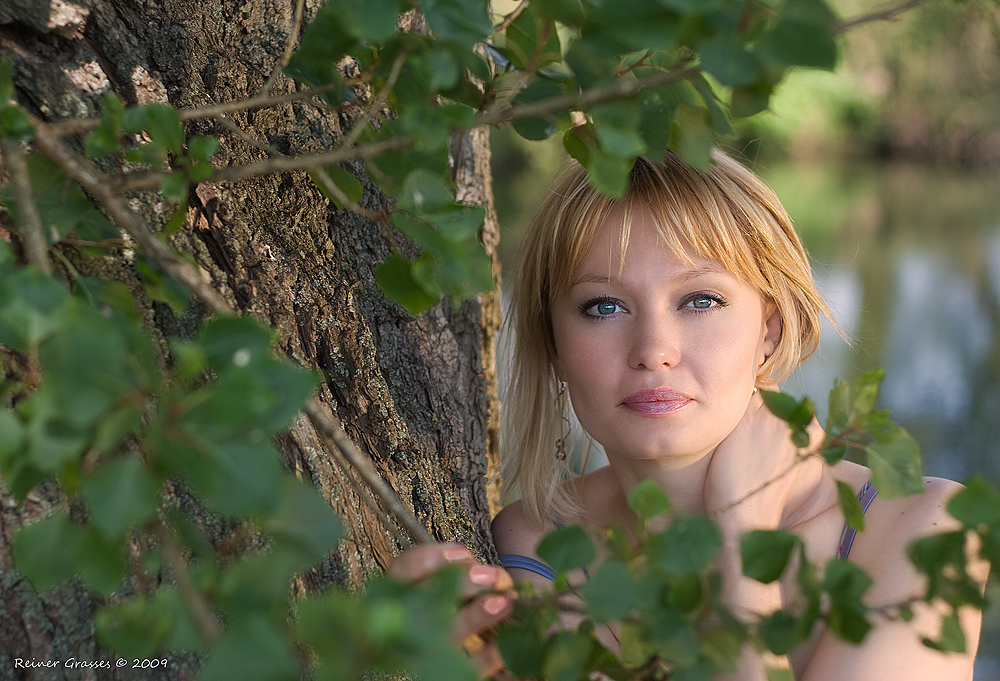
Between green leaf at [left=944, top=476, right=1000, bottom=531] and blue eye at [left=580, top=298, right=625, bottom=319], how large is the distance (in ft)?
2.95

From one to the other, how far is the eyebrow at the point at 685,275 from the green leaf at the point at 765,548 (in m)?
Answer: 0.85

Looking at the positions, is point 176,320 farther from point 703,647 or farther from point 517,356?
point 517,356

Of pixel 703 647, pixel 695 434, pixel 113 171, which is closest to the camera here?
pixel 703 647

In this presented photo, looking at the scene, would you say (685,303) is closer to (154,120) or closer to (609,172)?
(609,172)

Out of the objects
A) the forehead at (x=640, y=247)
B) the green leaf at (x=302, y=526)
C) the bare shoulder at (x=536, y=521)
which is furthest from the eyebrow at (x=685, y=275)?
the green leaf at (x=302, y=526)

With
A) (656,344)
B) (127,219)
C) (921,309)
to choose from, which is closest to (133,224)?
(127,219)

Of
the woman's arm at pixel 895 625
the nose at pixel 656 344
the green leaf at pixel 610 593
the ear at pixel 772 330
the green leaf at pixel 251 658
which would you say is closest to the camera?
the green leaf at pixel 251 658

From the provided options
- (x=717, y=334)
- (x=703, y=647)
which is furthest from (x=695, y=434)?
(x=703, y=647)

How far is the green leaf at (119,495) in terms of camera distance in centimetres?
46

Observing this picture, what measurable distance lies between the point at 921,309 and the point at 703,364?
21.2 feet

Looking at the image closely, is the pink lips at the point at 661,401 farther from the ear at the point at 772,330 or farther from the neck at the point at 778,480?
the ear at the point at 772,330

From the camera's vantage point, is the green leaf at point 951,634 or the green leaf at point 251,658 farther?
the green leaf at point 951,634

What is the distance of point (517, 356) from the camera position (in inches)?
71.2

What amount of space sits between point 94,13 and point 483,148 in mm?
897
